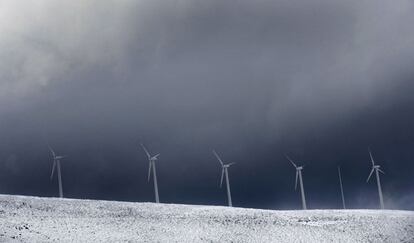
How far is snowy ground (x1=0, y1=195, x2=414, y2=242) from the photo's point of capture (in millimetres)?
97750

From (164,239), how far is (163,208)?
2446 cm

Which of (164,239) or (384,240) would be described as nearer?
(164,239)

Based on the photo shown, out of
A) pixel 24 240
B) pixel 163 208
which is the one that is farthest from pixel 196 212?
pixel 24 240

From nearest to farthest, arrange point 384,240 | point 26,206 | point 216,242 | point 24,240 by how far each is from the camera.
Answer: point 24,240
point 216,242
point 384,240
point 26,206

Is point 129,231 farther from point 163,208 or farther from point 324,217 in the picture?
point 324,217

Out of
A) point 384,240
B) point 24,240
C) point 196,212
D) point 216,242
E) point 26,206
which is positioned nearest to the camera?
point 24,240

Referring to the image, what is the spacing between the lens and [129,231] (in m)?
101

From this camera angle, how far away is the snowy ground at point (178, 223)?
97.8m

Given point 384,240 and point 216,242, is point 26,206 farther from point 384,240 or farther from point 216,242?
point 384,240

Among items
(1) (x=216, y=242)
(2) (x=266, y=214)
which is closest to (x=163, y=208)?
(2) (x=266, y=214)

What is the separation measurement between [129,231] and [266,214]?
28818mm

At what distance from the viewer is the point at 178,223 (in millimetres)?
110000

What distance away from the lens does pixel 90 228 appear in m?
102

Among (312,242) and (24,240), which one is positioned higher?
(24,240)
